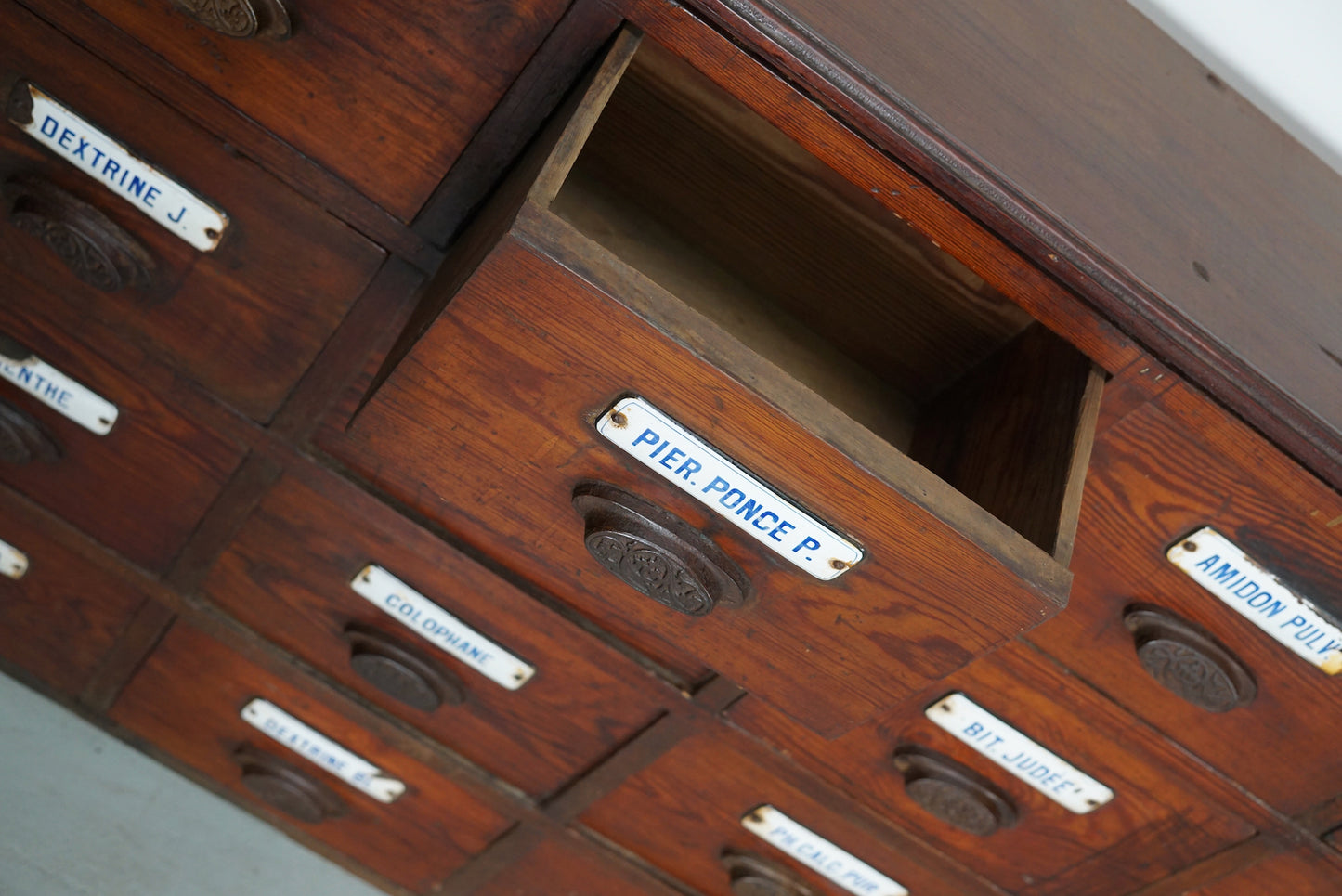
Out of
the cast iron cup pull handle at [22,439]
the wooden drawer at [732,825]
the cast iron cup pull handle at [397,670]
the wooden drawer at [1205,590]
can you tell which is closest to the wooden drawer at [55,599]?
the cast iron cup pull handle at [22,439]

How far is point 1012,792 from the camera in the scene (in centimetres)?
135

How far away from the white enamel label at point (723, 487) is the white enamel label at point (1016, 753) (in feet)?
1.55

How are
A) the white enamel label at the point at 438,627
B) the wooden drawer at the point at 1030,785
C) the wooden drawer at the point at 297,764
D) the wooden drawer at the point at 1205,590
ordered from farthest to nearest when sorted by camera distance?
the wooden drawer at the point at 297,764
the white enamel label at the point at 438,627
the wooden drawer at the point at 1030,785
the wooden drawer at the point at 1205,590

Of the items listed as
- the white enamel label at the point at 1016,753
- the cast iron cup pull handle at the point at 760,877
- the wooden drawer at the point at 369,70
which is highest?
the wooden drawer at the point at 369,70

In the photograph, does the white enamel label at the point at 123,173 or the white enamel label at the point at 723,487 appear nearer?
the white enamel label at the point at 723,487

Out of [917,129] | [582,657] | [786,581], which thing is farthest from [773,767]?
[917,129]

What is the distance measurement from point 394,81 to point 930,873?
1154 millimetres

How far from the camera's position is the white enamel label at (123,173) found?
107cm

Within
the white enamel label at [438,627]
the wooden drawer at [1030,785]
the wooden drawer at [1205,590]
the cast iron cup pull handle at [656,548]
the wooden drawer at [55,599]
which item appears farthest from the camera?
the wooden drawer at [55,599]

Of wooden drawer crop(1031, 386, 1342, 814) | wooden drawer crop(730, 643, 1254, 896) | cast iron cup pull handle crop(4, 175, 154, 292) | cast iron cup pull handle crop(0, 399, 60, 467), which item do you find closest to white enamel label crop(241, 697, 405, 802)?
cast iron cup pull handle crop(0, 399, 60, 467)

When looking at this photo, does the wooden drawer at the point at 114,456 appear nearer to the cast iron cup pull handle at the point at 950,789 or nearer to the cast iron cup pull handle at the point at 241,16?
the cast iron cup pull handle at the point at 241,16

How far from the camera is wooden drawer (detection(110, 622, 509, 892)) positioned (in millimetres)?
1576

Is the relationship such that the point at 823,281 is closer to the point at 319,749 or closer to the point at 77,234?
the point at 77,234

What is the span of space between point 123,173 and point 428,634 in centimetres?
60
